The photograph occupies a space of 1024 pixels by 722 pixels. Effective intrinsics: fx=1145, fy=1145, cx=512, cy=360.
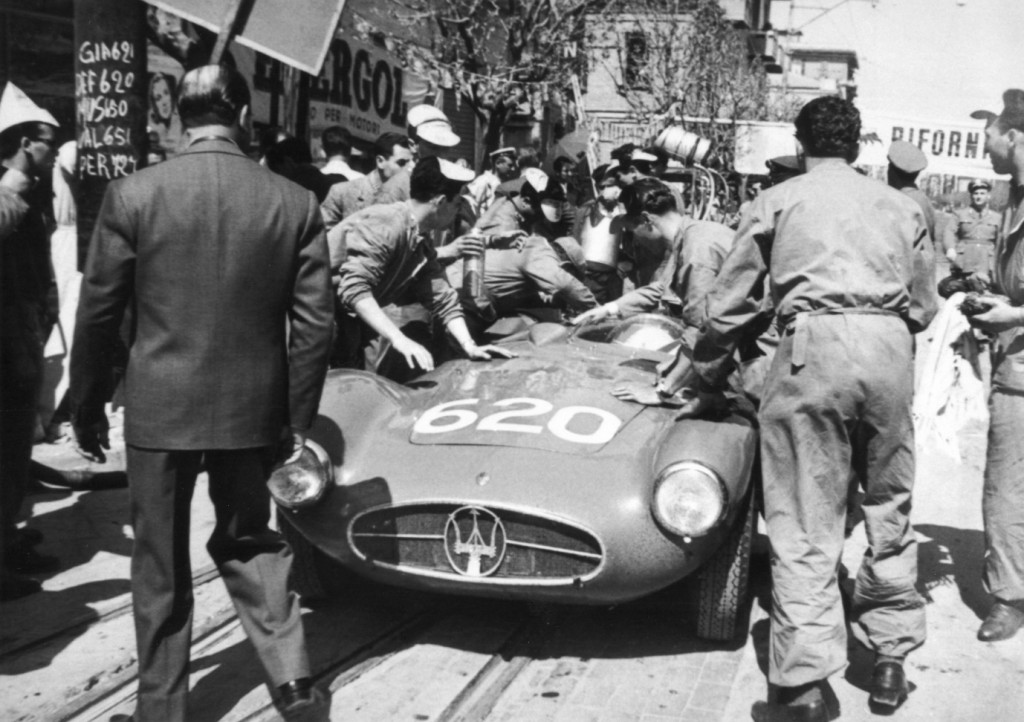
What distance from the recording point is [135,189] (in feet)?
10.6

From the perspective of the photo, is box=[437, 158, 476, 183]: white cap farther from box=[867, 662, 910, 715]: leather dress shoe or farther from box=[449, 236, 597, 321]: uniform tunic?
box=[867, 662, 910, 715]: leather dress shoe

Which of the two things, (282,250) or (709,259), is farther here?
(709,259)

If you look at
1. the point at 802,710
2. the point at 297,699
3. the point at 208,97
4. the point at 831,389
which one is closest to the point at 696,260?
the point at 831,389

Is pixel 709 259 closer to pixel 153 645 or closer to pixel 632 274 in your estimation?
pixel 153 645

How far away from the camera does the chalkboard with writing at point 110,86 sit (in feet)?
22.7

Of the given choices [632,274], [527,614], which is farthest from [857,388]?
[632,274]

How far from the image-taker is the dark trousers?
3355mm

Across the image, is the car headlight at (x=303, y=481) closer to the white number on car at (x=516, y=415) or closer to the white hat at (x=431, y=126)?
the white number on car at (x=516, y=415)

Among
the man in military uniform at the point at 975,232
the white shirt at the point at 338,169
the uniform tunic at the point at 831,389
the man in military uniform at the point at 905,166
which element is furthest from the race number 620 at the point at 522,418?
the man in military uniform at the point at 975,232

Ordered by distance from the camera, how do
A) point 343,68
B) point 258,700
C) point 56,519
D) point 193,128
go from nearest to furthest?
1. point 193,128
2. point 258,700
3. point 56,519
4. point 343,68

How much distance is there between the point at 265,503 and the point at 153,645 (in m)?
0.52

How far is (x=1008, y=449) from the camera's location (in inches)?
185

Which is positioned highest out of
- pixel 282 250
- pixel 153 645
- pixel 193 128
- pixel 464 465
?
pixel 193 128

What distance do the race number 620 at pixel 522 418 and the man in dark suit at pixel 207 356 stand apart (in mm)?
1103
